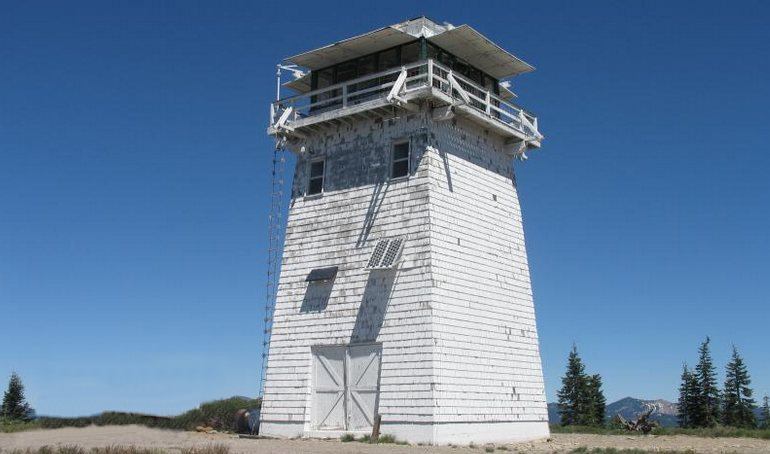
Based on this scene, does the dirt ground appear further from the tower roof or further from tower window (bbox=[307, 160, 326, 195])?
the tower roof

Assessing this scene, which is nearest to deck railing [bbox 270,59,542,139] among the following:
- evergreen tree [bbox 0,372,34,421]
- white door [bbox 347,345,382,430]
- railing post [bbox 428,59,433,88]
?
railing post [bbox 428,59,433,88]

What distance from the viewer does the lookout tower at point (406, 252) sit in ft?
82.8

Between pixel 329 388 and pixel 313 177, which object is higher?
pixel 313 177

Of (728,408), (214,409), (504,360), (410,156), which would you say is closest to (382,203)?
(410,156)

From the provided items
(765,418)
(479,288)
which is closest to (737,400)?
(765,418)

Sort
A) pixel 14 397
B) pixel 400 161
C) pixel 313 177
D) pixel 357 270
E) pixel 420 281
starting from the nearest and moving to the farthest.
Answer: pixel 420 281, pixel 357 270, pixel 400 161, pixel 313 177, pixel 14 397

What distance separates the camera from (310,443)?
24234 millimetres

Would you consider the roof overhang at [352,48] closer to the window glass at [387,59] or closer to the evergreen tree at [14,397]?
the window glass at [387,59]

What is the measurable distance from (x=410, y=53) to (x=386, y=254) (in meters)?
7.51

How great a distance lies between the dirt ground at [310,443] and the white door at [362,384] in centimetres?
130

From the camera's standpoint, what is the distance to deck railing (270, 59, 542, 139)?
88.5ft

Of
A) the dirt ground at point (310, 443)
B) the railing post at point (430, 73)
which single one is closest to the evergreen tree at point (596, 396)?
the dirt ground at point (310, 443)

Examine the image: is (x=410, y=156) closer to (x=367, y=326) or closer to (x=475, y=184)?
(x=475, y=184)

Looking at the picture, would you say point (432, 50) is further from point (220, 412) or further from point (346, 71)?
point (220, 412)
